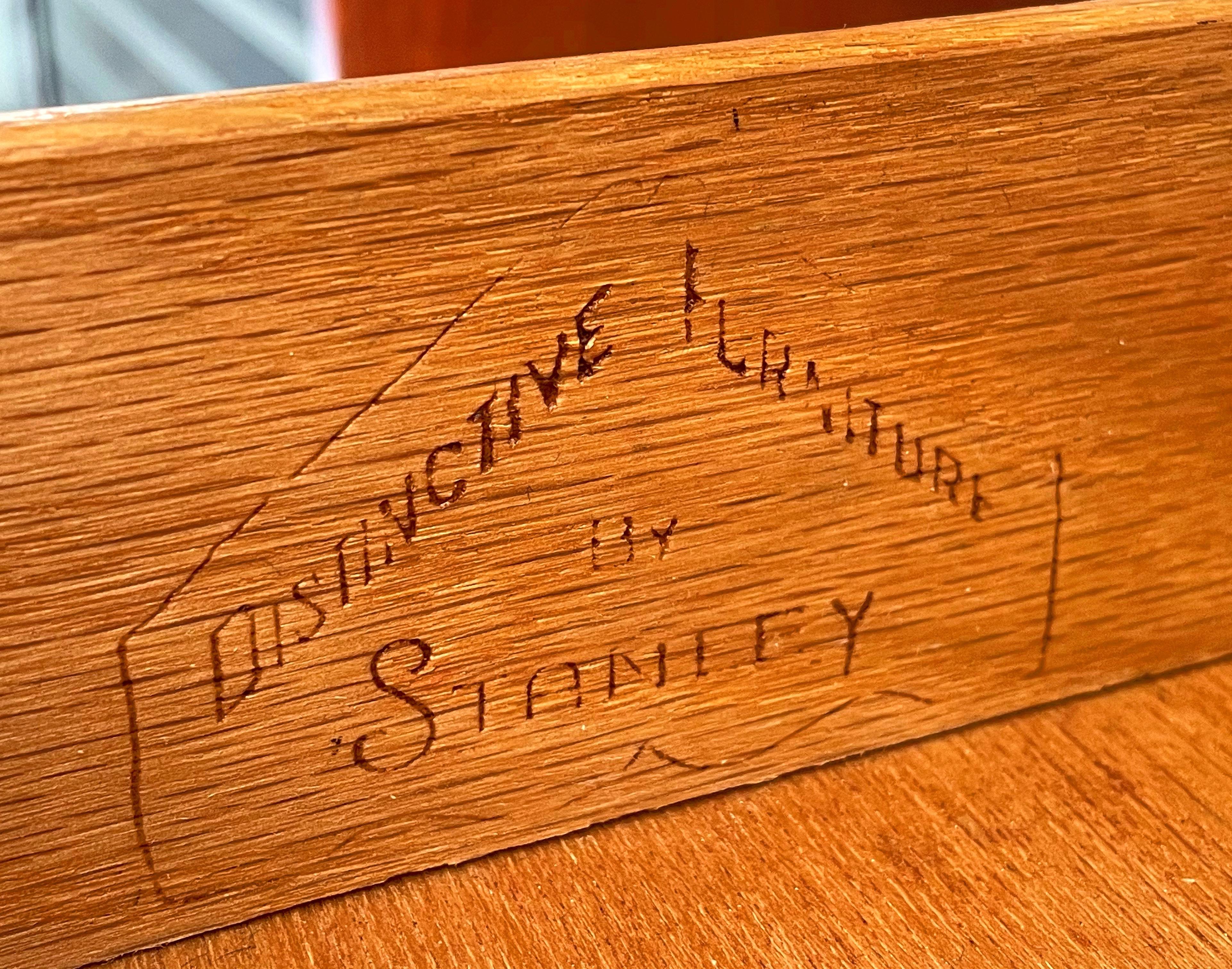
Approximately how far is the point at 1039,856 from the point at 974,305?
170 millimetres

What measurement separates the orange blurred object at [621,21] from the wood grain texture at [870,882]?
0.85 ft

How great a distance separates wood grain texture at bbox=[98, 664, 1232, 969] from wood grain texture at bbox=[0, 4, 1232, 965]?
1cm

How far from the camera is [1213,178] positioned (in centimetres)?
47

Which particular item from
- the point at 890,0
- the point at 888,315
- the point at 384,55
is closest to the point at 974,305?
the point at 888,315

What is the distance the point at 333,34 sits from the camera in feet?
1.94

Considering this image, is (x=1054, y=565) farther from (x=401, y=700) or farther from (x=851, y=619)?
(x=401, y=700)

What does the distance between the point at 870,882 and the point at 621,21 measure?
31 cm

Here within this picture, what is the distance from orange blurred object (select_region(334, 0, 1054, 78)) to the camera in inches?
21.1

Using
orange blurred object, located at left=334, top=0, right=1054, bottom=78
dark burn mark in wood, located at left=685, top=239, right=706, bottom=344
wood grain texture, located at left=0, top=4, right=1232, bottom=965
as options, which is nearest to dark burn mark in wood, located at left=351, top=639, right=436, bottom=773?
wood grain texture, located at left=0, top=4, right=1232, bottom=965

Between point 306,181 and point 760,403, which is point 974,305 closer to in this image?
point 760,403

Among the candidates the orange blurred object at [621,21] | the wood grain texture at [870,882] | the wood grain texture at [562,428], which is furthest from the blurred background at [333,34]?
the wood grain texture at [870,882]

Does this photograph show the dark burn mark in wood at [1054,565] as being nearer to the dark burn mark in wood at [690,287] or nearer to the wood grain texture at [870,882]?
the wood grain texture at [870,882]

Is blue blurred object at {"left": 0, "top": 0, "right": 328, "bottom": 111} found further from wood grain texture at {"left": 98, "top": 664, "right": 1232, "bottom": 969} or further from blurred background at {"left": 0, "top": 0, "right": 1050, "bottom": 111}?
wood grain texture at {"left": 98, "top": 664, "right": 1232, "bottom": 969}

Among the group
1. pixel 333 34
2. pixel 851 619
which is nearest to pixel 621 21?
pixel 333 34
